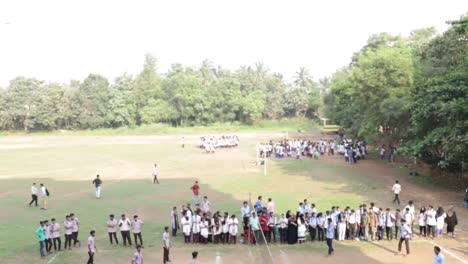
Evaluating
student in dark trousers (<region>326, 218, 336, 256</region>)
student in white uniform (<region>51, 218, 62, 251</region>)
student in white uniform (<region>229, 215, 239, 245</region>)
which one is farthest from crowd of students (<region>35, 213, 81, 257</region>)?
student in dark trousers (<region>326, 218, 336, 256</region>)

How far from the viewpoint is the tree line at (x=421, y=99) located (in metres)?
21.5

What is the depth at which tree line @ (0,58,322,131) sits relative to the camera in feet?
255

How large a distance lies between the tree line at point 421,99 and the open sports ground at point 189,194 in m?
2.44

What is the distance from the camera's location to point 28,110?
77.1m

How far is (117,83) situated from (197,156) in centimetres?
4582

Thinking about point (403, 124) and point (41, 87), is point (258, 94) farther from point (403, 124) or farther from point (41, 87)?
point (403, 124)

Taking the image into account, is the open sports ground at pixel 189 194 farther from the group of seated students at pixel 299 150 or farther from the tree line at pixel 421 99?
the tree line at pixel 421 99

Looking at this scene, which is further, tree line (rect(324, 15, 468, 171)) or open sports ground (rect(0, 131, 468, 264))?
tree line (rect(324, 15, 468, 171))

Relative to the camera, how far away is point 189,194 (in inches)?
989

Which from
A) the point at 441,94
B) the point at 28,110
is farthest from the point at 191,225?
the point at 28,110

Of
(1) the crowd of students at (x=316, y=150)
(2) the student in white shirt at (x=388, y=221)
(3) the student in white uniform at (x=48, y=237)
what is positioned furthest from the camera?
(1) the crowd of students at (x=316, y=150)

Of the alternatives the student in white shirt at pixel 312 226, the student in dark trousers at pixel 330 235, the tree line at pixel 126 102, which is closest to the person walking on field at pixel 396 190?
the student in white shirt at pixel 312 226

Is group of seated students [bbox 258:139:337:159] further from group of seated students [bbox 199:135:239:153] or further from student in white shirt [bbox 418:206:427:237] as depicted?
student in white shirt [bbox 418:206:427:237]

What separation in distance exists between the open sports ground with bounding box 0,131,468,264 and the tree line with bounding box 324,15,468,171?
2436 millimetres
